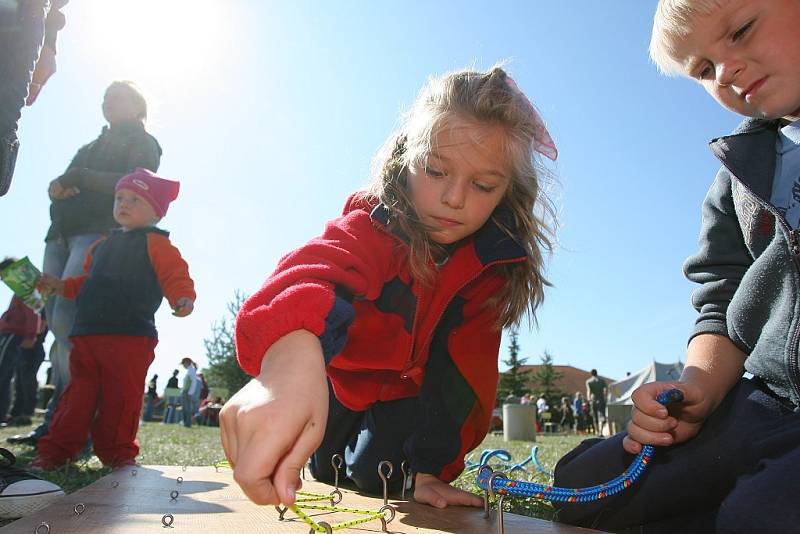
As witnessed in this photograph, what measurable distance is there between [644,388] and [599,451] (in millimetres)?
280

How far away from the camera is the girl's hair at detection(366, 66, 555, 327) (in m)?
1.88

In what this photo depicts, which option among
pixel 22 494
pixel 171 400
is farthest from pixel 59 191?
A: pixel 171 400

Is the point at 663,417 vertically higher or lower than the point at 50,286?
lower

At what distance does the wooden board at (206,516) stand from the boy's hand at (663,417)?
0.27 metres

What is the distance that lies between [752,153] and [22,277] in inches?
136

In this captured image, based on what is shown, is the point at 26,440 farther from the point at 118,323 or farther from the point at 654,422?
the point at 654,422

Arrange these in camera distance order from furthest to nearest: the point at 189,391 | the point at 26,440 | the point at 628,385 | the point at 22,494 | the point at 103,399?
the point at 628,385
the point at 189,391
the point at 26,440
the point at 103,399
the point at 22,494

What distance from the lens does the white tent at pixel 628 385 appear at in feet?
38.0

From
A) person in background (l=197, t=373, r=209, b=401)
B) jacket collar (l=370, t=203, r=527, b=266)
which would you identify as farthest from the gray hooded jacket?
person in background (l=197, t=373, r=209, b=401)

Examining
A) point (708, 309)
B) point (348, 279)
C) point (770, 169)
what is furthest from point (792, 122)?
point (348, 279)

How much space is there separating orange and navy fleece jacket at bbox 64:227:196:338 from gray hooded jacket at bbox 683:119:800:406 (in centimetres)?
257

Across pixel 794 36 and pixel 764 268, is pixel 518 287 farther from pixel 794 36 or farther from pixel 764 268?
→ pixel 794 36

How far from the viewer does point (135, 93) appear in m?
3.88

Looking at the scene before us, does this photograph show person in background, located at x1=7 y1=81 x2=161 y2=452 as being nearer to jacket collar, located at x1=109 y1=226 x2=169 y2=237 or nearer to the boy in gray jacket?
jacket collar, located at x1=109 y1=226 x2=169 y2=237
